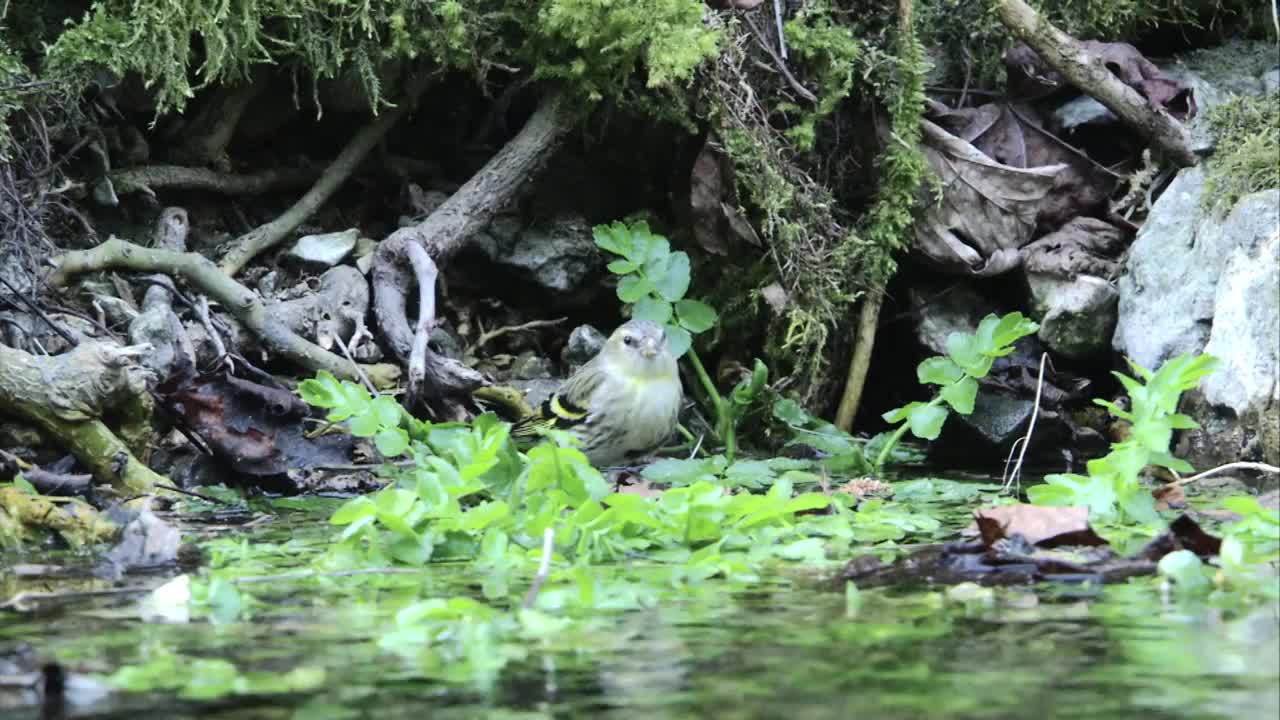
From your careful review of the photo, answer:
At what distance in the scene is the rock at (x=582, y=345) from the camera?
7.23m

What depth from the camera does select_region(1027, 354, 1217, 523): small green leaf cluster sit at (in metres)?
3.79

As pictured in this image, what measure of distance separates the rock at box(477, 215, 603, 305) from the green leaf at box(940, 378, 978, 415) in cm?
258

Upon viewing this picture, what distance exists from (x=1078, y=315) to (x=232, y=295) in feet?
12.5

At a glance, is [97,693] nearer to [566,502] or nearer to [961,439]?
[566,502]

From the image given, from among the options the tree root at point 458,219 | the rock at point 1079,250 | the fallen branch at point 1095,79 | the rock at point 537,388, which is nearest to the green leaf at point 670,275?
the rock at point 537,388

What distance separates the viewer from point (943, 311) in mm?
7125

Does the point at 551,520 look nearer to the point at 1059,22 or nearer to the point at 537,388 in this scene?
the point at 537,388

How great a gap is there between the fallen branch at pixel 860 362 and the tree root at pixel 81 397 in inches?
128

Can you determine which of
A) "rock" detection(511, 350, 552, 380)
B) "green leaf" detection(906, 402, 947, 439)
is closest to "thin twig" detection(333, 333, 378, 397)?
"rock" detection(511, 350, 552, 380)

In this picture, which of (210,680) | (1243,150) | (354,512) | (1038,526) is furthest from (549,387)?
(210,680)

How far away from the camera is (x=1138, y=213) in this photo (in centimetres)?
697

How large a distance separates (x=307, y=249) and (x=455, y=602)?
459 cm

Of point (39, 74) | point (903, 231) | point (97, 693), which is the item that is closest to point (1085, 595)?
point (97, 693)

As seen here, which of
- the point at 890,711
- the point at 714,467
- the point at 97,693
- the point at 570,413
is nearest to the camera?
the point at 890,711
